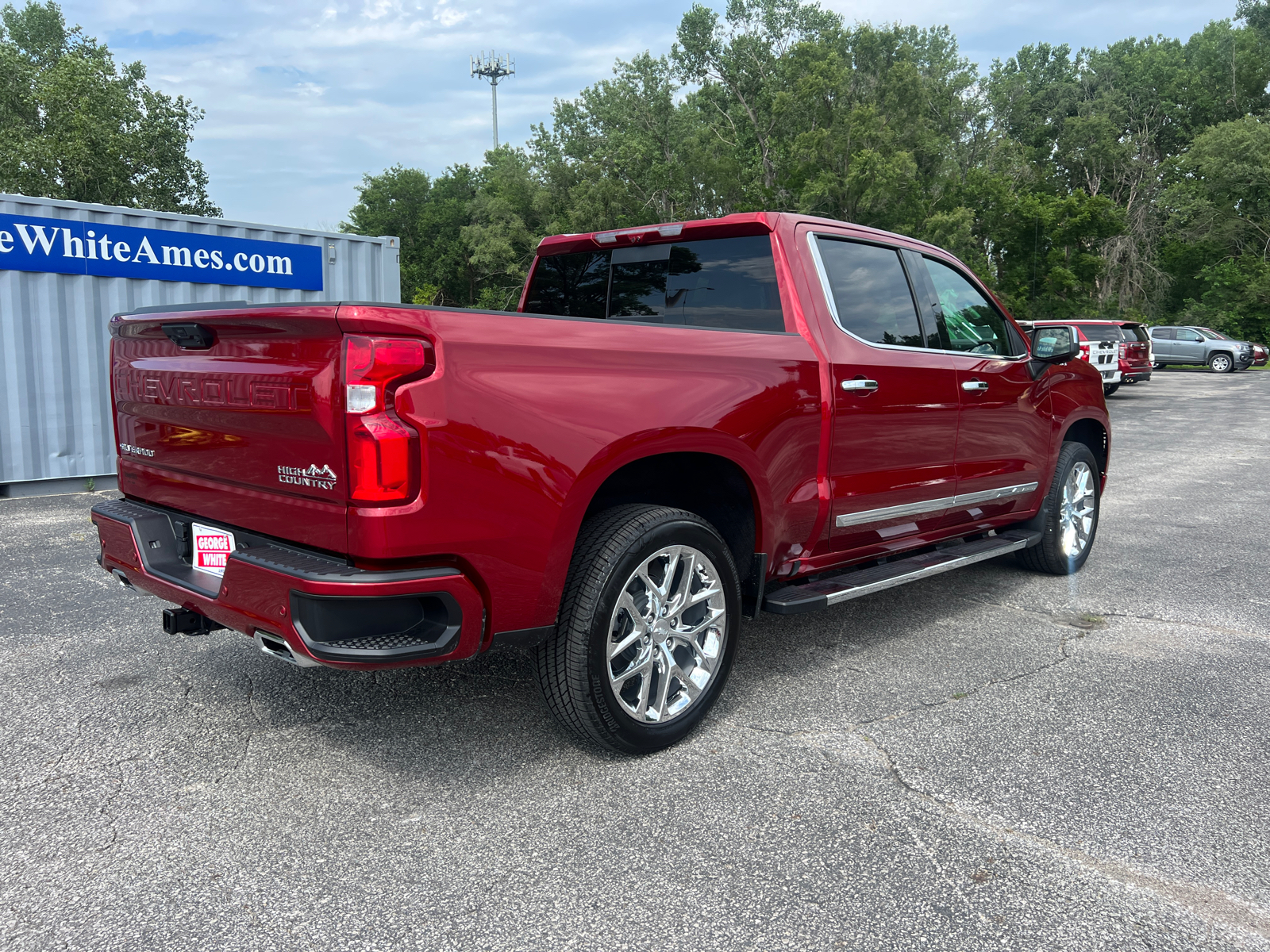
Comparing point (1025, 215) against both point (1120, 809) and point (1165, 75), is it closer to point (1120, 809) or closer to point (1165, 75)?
point (1165, 75)

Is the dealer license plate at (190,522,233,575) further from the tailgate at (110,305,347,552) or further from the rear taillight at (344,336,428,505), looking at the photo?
the rear taillight at (344,336,428,505)

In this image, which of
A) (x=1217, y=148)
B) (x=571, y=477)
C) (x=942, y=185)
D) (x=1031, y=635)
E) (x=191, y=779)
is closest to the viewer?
(x=571, y=477)

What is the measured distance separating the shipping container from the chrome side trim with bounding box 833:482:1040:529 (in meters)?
7.20

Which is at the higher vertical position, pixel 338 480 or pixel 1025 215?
pixel 1025 215

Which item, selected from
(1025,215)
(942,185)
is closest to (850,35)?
(942,185)

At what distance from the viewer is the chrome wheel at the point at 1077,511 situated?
18.4ft

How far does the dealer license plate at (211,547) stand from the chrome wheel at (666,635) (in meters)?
1.25

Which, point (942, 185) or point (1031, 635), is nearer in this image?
point (1031, 635)

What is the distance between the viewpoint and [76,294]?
9359 mm

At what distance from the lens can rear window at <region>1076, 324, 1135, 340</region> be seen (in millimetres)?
22703

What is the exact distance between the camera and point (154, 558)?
126 inches

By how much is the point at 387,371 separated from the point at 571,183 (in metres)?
50.6

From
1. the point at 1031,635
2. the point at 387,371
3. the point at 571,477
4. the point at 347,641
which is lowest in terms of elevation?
the point at 1031,635

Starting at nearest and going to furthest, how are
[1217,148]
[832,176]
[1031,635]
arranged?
[1031,635] → [832,176] → [1217,148]
